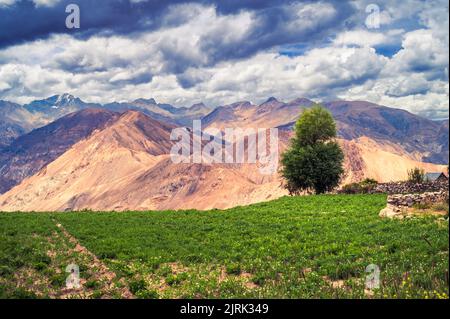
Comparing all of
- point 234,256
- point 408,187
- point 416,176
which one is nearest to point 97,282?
point 234,256

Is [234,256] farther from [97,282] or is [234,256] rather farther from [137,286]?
[97,282]

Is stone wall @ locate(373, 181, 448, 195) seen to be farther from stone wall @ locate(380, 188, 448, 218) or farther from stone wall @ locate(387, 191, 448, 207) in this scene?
stone wall @ locate(380, 188, 448, 218)

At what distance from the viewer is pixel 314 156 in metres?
60.3

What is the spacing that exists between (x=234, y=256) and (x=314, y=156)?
41.9m

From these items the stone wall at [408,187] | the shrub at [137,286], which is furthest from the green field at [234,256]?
the stone wall at [408,187]

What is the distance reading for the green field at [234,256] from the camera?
1548 cm

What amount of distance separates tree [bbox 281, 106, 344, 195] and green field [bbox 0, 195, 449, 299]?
28.5 m

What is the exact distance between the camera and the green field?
610 inches

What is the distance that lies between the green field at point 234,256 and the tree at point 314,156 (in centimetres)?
2853

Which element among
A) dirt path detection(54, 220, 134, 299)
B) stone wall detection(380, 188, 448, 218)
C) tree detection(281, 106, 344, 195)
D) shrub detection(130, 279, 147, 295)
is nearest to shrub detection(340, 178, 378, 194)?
tree detection(281, 106, 344, 195)
